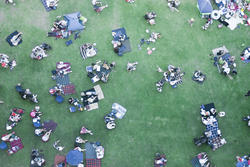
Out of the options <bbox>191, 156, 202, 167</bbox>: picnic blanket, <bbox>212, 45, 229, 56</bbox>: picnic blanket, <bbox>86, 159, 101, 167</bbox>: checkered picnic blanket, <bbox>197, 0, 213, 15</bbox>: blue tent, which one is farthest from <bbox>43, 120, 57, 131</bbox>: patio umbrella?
<bbox>197, 0, 213, 15</bbox>: blue tent

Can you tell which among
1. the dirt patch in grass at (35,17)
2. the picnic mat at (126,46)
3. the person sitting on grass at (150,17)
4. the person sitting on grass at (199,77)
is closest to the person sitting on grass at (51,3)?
the dirt patch in grass at (35,17)

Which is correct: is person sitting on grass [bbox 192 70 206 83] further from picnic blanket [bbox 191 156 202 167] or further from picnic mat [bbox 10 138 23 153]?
picnic mat [bbox 10 138 23 153]

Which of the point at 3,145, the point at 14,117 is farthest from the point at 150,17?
the point at 3,145

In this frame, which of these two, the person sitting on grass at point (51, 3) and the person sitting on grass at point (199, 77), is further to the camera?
the person sitting on grass at point (51, 3)

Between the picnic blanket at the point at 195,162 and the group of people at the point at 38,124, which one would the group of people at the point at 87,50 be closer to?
the group of people at the point at 38,124

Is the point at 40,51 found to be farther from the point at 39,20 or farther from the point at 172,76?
the point at 172,76

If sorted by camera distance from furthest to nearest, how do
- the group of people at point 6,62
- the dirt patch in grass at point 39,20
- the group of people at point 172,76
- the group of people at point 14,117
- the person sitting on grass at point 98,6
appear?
the person sitting on grass at point 98,6, the dirt patch in grass at point 39,20, the group of people at point 172,76, the group of people at point 6,62, the group of people at point 14,117

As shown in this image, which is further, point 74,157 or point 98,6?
point 98,6

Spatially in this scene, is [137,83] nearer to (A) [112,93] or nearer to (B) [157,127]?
(A) [112,93]
